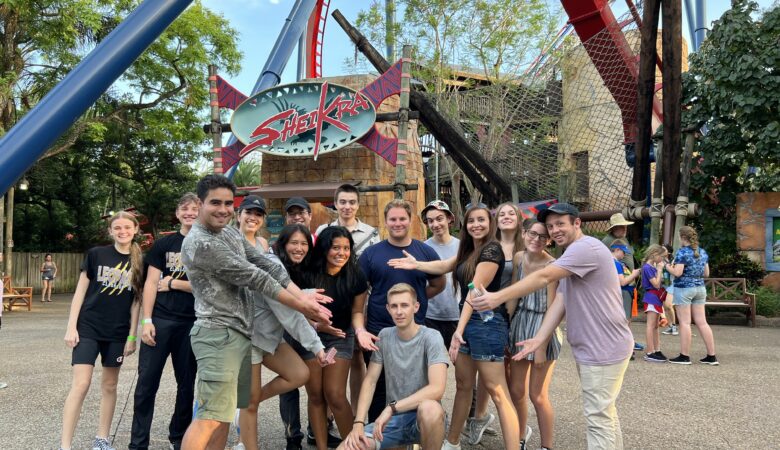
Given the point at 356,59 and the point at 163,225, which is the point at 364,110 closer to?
the point at 356,59

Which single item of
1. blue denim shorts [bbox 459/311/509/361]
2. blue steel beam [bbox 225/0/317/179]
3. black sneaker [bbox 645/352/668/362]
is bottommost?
black sneaker [bbox 645/352/668/362]

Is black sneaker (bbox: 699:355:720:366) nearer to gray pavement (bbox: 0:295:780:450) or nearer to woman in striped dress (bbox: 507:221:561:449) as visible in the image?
gray pavement (bbox: 0:295:780:450)

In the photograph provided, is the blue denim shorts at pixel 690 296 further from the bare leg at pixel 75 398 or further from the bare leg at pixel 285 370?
the bare leg at pixel 75 398

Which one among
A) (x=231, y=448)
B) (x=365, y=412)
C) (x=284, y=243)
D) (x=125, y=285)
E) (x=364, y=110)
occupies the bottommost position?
(x=231, y=448)

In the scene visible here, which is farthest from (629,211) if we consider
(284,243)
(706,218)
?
(284,243)

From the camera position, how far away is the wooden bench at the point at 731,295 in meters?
10.8

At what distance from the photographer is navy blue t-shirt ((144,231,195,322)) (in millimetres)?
4070

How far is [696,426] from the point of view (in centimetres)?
461

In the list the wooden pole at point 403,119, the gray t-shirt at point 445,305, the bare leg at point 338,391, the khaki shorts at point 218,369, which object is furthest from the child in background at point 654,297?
the khaki shorts at point 218,369

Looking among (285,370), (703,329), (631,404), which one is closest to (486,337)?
(285,370)

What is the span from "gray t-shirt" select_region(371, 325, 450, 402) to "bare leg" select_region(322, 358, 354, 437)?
0.27m

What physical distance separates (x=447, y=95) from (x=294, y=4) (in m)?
5.86

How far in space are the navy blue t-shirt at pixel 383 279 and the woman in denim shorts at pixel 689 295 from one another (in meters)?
4.35

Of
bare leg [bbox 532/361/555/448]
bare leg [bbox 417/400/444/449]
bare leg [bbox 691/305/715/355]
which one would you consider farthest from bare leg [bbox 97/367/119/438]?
bare leg [bbox 691/305/715/355]
